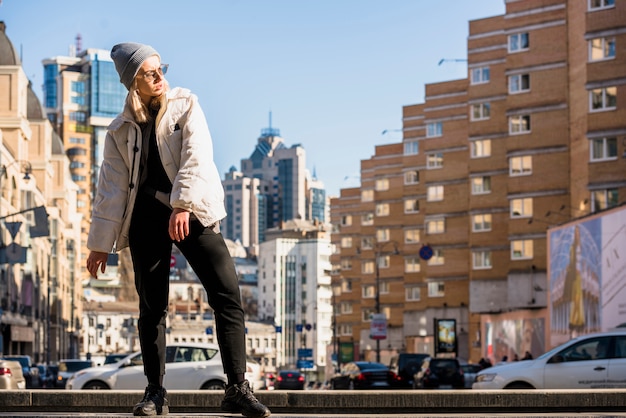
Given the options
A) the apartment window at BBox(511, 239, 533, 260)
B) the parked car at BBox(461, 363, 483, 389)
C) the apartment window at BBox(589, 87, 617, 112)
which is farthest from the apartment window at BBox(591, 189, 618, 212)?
the parked car at BBox(461, 363, 483, 389)

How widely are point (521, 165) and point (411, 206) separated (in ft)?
130

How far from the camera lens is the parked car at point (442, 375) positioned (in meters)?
43.7

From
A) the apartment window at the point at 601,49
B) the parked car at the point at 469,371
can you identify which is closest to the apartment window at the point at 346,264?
the apartment window at the point at 601,49

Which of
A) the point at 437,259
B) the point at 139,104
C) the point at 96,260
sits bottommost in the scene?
the point at 96,260

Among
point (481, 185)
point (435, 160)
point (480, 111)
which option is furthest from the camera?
point (435, 160)

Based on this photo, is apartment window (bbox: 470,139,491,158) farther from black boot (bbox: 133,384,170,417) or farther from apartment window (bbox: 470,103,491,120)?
black boot (bbox: 133,384,170,417)

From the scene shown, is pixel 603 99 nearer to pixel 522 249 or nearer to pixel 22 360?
pixel 522 249

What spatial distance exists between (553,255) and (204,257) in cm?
4954

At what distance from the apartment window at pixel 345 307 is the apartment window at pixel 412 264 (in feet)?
124

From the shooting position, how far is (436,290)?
98.1 metres

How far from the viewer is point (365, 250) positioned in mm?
142750

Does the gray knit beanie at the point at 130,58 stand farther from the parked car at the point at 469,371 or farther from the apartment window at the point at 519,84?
the apartment window at the point at 519,84

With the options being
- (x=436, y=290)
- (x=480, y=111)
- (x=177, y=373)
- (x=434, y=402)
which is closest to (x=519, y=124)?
(x=480, y=111)

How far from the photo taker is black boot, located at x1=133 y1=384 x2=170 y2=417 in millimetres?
7340
